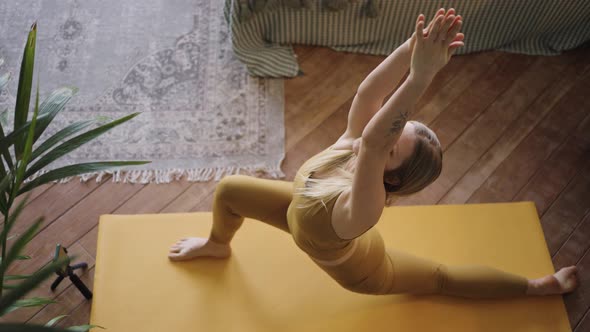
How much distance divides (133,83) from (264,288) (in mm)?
1203

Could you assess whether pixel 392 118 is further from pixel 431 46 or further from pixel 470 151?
pixel 470 151

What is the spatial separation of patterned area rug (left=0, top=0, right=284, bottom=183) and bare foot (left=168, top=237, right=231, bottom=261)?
46cm

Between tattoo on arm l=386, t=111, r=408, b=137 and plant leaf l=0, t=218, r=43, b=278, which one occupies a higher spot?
tattoo on arm l=386, t=111, r=408, b=137

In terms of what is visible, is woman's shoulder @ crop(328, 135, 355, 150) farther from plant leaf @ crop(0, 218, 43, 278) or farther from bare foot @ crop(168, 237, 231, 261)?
plant leaf @ crop(0, 218, 43, 278)

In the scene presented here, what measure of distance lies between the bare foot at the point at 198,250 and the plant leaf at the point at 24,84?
26.3 inches

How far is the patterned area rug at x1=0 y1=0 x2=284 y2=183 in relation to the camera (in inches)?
84.1

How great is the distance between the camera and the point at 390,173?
115cm

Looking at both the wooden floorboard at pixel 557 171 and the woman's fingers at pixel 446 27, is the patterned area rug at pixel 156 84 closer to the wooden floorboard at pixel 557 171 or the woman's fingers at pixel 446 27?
the wooden floorboard at pixel 557 171

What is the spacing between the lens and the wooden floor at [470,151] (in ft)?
6.34

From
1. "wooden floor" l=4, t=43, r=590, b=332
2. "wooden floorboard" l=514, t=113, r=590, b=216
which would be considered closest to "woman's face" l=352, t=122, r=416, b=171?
"wooden floor" l=4, t=43, r=590, b=332

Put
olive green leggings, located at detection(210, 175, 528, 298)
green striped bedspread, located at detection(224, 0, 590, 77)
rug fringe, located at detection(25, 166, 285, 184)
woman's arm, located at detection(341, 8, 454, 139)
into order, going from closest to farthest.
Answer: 1. woman's arm, located at detection(341, 8, 454, 139)
2. olive green leggings, located at detection(210, 175, 528, 298)
3. rug fringe, located at detection(25, 166, 285, 184)
4. green striped bedspread, located at detection(224, 0, 590, 77)

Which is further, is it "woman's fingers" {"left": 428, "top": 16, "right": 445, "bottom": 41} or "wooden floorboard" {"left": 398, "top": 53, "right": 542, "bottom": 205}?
"wooden floorboard" {"left": 398, "top": 53, "right": 542, "bottom": 205}

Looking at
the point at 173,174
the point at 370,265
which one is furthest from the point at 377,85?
the point at 173,174

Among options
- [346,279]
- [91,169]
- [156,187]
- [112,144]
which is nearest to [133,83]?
[112,144]
